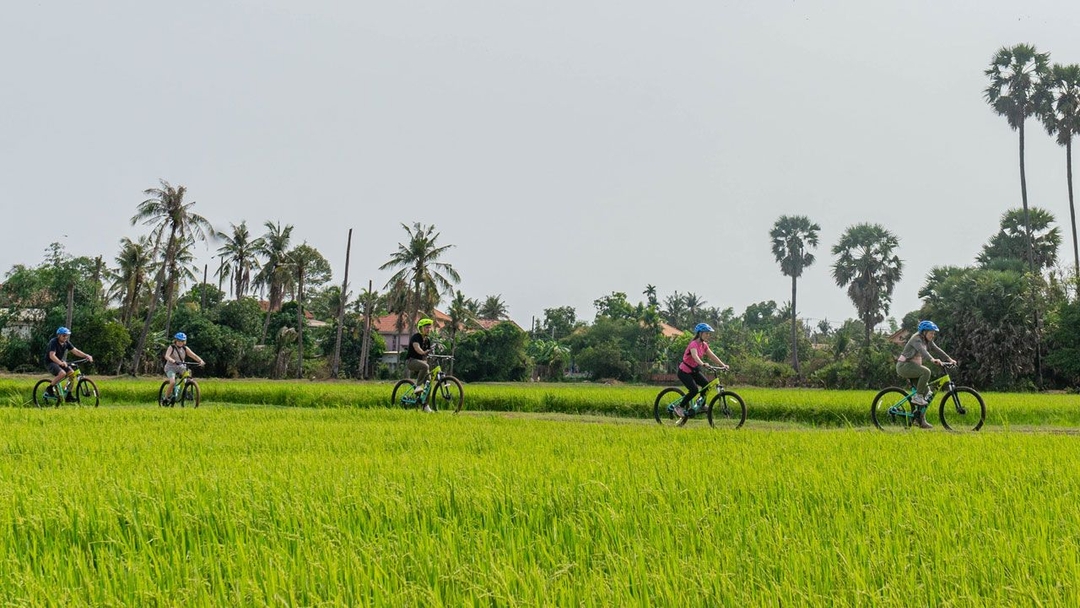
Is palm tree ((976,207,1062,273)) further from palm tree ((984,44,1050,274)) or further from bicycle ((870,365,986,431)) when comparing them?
bicycle ((870,365,986,431))

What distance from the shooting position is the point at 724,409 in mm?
11938

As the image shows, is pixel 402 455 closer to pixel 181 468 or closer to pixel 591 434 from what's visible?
pixel 181 468

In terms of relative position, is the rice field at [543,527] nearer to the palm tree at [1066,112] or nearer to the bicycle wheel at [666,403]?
the bicycle wheel at [666,403]

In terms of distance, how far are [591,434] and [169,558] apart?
19.5 ft

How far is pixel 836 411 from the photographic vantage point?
1603cm

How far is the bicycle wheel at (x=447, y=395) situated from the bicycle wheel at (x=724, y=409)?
4.34 m

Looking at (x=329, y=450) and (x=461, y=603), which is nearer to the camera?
(x=461, y=603)

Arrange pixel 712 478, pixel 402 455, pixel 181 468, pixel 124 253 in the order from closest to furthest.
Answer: pixel 712 478 → pixel 181 468 → pixel 402 455 → pixel 124 253

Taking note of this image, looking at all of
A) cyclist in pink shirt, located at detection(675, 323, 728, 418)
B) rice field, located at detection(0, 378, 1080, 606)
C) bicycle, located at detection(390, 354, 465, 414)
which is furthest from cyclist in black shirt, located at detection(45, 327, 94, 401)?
cyclist in pink shirt, located at detection(675, 323, 728, 418)

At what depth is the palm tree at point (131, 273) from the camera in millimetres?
48344

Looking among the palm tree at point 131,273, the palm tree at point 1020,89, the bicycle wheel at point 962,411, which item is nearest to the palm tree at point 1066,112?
the palm tree at point 1020,89

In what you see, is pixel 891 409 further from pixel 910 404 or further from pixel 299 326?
pixel 299 326

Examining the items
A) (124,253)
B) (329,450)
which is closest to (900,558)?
(329,450)

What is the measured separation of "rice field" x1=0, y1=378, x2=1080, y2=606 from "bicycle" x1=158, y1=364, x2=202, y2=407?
332 inches
